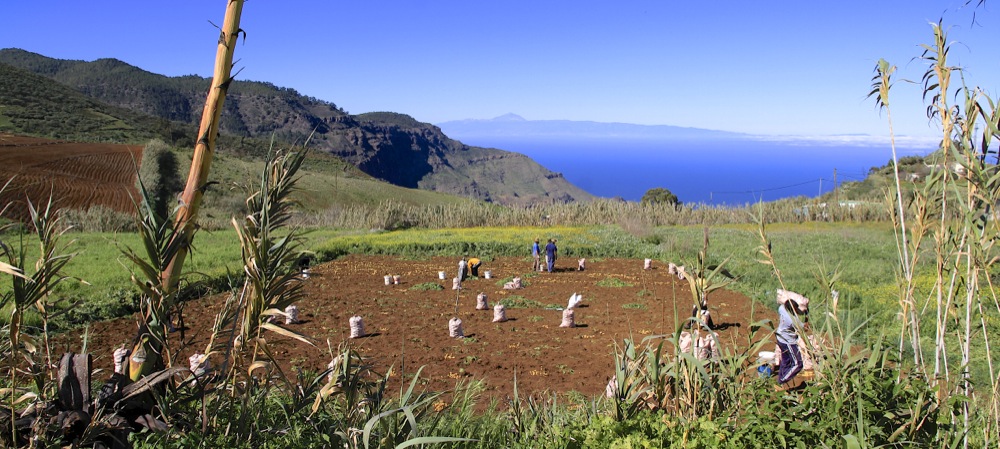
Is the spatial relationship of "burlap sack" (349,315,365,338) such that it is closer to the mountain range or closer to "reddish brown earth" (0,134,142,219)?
the mountain range

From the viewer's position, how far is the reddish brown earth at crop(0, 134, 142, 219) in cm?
3222

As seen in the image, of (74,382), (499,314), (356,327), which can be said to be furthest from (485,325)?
(74,382)


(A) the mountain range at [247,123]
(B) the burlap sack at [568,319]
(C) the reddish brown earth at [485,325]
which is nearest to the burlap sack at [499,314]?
(C) the reddish brown earth at [485,325]

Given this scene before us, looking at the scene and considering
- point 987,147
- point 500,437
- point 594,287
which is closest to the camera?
point 987,147

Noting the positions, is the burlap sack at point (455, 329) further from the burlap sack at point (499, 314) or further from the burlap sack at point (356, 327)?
the burlap sack at point (356, 327)

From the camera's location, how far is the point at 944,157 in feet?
8.32

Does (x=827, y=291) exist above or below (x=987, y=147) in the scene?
below

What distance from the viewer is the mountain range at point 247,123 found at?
184ft

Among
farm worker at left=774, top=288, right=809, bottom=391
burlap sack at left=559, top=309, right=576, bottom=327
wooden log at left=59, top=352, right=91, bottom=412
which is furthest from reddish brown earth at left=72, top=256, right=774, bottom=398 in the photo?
wooden log at left=59, top=352, right=91, bottom=412

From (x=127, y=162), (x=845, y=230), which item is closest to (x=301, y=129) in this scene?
(x=127, y=162)

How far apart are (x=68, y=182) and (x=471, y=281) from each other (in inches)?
1160

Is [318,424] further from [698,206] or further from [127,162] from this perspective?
[127,162]

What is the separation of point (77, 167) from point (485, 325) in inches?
1510

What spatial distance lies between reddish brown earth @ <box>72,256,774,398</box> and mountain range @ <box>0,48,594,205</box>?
3.49 metres
